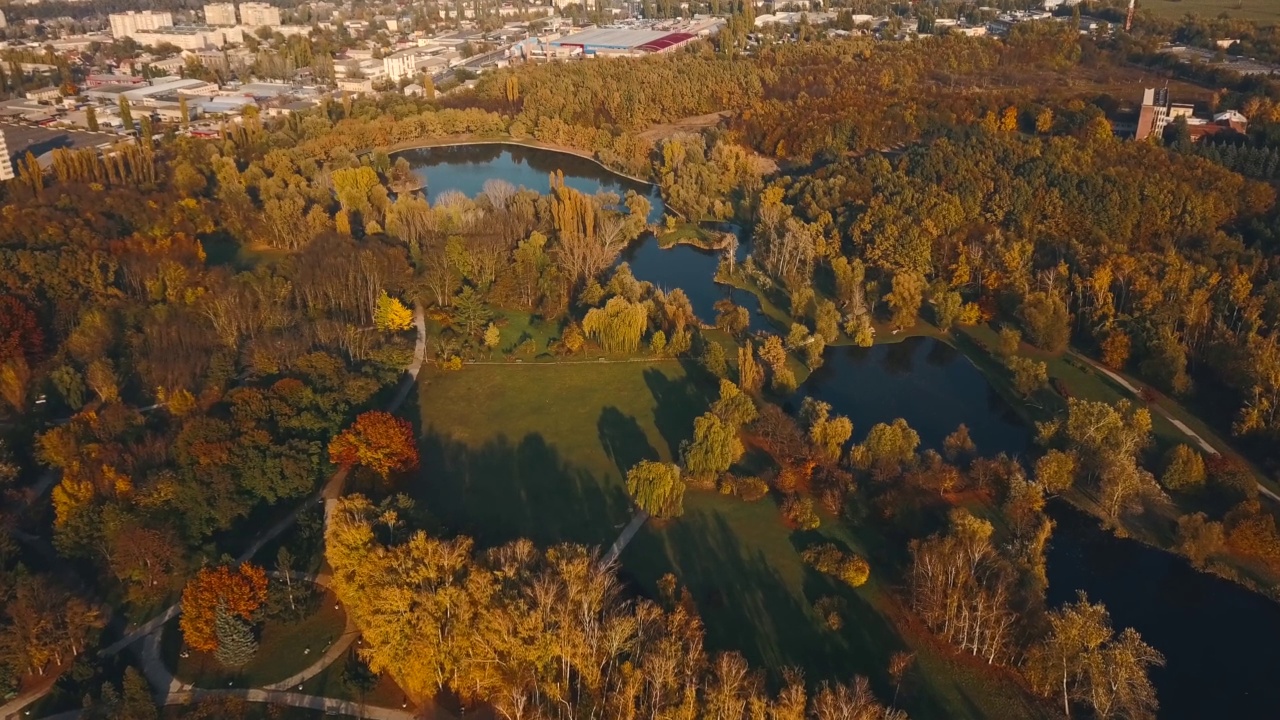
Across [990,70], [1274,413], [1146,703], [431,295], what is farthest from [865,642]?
[990,70]

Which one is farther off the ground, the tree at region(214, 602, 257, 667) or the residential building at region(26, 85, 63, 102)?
the residential building at region(26, 85, 63, 102)

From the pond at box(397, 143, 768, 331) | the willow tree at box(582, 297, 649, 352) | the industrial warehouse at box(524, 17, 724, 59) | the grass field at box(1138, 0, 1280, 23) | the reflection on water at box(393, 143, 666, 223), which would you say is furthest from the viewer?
the industrial warehouse at box(524, 17, 724, 59)

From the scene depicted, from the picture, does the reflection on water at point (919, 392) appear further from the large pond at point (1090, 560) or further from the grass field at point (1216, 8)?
the grass field at point (1216, 8)

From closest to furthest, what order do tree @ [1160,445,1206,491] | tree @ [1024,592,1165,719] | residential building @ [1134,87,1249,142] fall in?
tree @ [1024,592,1165,719]
tree @ [1160,445,1206,491]
residential building @ [1134,87,1249,142]

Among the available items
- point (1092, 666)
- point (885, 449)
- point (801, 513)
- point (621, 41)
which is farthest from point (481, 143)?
point (1092, 666)

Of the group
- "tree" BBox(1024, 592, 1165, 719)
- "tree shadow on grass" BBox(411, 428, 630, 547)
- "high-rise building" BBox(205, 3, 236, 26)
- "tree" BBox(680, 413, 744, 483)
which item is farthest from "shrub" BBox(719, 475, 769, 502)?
"high-rise building" BBox(205, 3, 236, 26)

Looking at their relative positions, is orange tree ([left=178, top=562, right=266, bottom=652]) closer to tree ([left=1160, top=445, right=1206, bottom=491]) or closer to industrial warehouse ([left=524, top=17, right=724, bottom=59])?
tree ([left=1160, top=445, right=1206, bottom=491])
